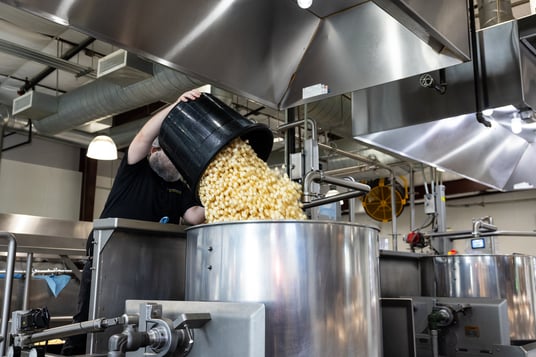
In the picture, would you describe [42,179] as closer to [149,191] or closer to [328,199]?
[149,191]

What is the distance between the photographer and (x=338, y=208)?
2.65m

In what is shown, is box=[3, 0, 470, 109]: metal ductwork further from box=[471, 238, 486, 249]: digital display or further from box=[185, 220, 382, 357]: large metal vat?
box=[471, 238, 486, 249]: digital display

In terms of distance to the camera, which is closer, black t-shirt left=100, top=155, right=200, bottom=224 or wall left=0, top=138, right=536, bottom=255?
black t-shirt left=100, top=155, right=200, bottom=224

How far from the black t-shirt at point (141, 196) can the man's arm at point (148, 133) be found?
48 mm

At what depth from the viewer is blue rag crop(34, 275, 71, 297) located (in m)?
3.14

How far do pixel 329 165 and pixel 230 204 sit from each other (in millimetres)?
5366

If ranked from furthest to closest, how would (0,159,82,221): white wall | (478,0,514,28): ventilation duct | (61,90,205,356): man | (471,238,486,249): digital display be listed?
(0,159,82,221): white wall
(471,238,486,249): digital display
(478,0,514,28): ventilation duct
(61,90,205,356): man

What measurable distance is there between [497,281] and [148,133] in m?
1.69

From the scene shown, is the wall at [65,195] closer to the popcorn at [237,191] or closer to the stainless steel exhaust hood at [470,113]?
the stainless steel exhaust hood at [470,113]

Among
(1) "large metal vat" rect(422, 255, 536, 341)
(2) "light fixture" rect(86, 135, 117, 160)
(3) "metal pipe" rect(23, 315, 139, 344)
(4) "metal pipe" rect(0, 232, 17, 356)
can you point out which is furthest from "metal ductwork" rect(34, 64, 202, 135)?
(3) "metal pipe" rect(23, 315, 139, 344)

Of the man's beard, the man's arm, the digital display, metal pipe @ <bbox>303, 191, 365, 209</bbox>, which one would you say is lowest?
the digital display

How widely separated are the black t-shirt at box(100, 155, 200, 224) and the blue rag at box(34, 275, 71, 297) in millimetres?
1740

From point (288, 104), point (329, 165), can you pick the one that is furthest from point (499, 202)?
point (288, 104)

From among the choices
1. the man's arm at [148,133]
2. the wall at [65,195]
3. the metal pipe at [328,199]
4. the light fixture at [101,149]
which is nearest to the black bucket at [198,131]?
the man's arm at [148,133]
